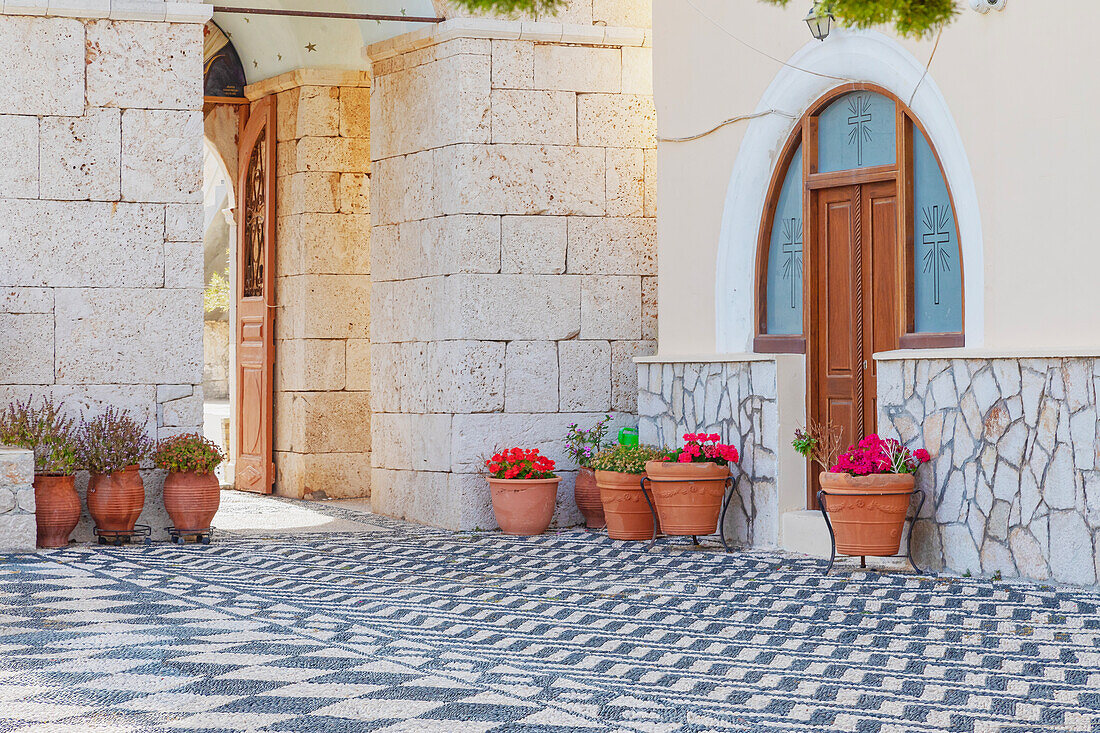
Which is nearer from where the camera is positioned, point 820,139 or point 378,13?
point 820,139

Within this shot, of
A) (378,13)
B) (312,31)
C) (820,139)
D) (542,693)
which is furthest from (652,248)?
(542,693)

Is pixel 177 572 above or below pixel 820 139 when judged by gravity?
below

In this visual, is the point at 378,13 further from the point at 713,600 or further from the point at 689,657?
the point at 689,657

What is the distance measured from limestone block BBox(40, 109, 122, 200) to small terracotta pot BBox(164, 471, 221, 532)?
1.79m

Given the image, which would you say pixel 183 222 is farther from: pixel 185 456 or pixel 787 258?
pixel 787 258

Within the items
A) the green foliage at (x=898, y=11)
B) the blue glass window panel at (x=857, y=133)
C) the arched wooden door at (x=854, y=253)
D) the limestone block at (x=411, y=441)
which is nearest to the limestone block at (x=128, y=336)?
the limestone block at (x=411, y=441)

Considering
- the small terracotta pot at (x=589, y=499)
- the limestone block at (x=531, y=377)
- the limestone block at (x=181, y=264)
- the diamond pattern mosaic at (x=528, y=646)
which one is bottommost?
the diamond pattern mosaic at (x=528, y=646)

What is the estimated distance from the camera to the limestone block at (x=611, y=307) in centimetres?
974

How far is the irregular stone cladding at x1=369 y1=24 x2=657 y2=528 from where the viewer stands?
9438 millimetres

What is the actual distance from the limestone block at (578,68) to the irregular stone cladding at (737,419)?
81.5 inches

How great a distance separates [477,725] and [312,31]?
28.0 feet

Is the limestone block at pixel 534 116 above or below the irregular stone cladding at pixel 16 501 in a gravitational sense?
above

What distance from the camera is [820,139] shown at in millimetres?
8258

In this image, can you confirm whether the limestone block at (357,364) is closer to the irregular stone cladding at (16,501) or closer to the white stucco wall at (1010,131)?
the irregular stone cladding at (16,501)
